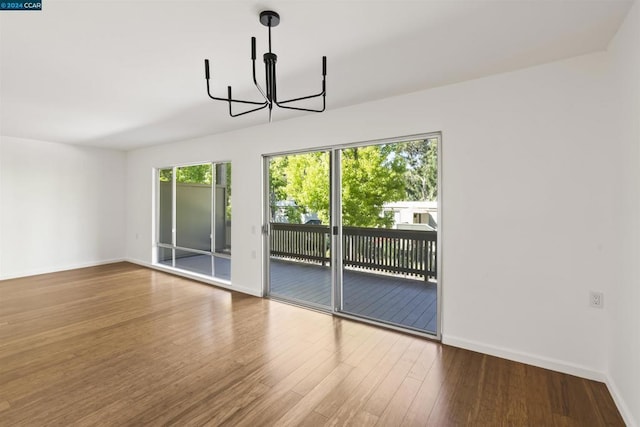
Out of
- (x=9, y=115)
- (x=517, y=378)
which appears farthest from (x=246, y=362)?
(x=9, y=115)

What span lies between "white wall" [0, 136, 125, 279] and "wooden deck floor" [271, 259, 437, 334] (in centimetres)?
450

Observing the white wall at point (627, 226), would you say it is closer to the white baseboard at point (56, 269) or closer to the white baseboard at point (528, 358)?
the white baseboard at point (528, 358)

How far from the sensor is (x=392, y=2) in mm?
1762

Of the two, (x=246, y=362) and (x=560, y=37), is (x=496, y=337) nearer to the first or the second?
(x=246, y=362)

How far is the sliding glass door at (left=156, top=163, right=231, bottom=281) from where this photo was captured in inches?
202

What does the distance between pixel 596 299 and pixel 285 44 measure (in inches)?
118

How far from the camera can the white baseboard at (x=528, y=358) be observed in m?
2.36

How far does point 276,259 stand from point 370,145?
208 centimetres

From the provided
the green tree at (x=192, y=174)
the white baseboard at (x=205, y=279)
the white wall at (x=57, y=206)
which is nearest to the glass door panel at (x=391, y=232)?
the white baseboard at (x=205, y=279)

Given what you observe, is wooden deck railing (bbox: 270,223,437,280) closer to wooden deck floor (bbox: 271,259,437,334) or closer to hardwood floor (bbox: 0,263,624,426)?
wooden deck floor (bbox: 271,259,437,334)

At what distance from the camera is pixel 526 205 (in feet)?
8.50

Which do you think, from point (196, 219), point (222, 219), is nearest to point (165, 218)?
point (196, 219)

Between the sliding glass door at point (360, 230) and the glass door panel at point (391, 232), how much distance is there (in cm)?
1

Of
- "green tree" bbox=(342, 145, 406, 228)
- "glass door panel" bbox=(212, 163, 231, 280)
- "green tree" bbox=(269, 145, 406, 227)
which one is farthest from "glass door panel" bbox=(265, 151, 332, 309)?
"glass door panel" bbox=(212, 163, 231, 280)
